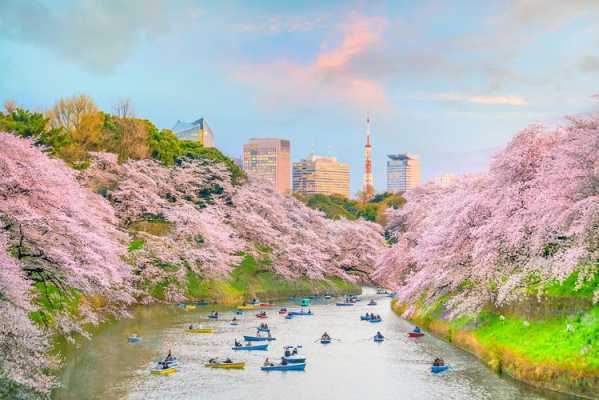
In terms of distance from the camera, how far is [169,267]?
67.1 metres

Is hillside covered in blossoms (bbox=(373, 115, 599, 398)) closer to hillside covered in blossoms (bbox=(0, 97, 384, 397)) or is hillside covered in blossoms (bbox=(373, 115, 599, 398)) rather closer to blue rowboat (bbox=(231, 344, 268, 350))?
blue rowboat (bbox=(231, 344, 268, 350))

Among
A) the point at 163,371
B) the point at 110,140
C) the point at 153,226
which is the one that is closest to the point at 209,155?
the point at 110,140

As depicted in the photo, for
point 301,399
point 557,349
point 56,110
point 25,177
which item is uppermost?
point 56,110

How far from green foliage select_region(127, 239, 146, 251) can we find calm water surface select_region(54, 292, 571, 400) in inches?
359

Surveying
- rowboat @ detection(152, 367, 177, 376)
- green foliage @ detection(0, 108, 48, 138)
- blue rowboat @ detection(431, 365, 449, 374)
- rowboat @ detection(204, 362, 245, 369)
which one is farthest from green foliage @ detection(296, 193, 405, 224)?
rowboat @ detection(152, 367, 177, 376)

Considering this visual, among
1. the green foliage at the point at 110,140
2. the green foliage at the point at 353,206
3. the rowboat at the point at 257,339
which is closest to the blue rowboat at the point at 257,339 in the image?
the rowboat at the point at 257,339

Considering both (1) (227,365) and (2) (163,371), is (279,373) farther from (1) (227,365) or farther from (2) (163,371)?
(2) (163,371)

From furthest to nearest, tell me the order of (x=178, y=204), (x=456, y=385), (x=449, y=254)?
(x=178, y=204) < (x=449, y=254) < (x=456, y=385)

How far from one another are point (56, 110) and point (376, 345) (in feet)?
198

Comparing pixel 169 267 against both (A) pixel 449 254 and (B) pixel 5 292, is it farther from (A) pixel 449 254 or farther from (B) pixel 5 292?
(B) pixel 5 292

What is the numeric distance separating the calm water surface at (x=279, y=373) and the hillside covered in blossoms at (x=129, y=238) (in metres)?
2.50

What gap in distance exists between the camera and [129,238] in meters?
58.8

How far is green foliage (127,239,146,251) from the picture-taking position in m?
64.6

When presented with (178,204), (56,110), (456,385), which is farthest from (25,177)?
(56,110)
